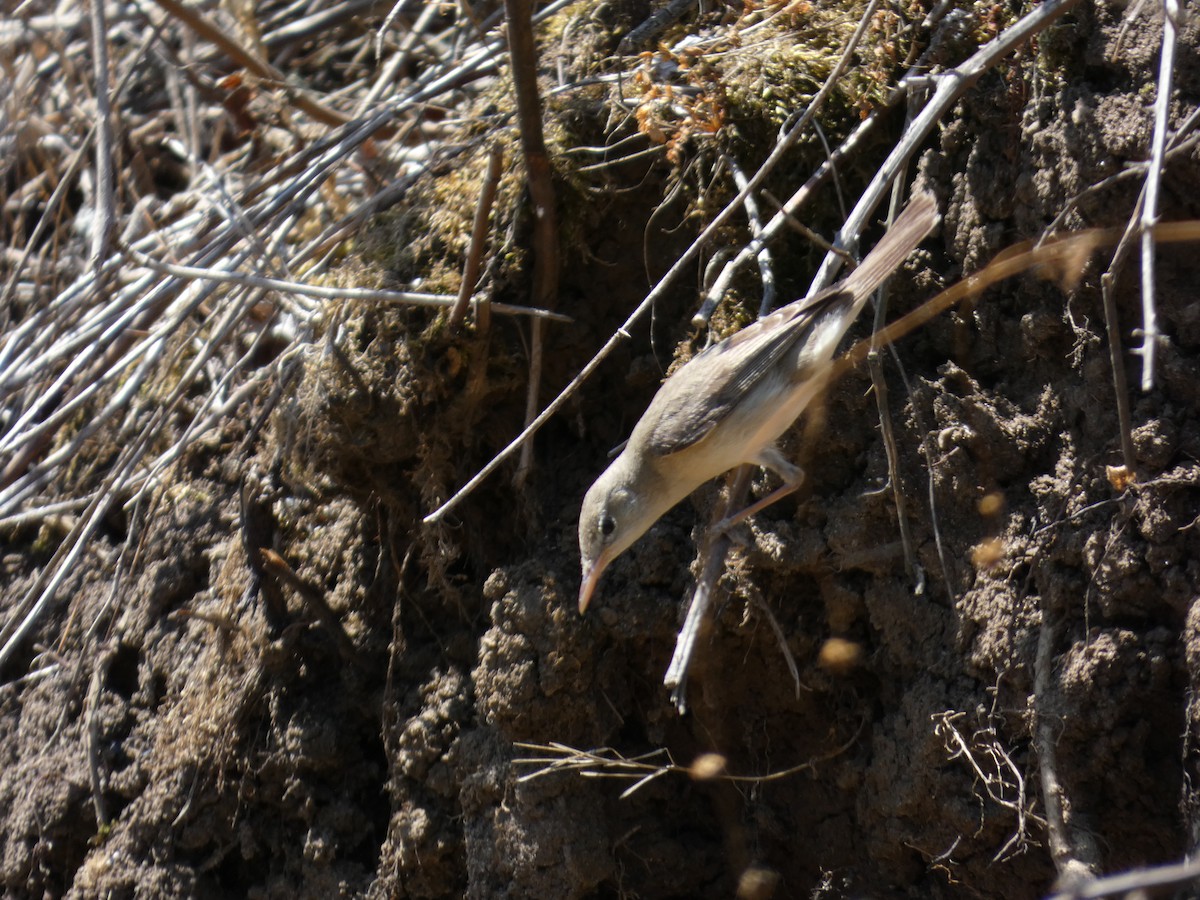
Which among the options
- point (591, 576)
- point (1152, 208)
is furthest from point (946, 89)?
point (591, 576)

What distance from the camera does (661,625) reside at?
354 cm

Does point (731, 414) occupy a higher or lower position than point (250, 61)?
lower

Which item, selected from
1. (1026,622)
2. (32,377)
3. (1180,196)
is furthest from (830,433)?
(32,377)

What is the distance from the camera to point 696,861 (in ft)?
11.8

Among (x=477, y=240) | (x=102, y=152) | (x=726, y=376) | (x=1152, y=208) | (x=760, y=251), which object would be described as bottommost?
(x=726, y=376)

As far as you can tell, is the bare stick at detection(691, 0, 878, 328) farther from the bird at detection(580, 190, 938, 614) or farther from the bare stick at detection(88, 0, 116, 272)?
the bare stick at detection(88, 0, 116, 272)

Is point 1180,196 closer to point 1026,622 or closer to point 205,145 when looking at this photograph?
point 1026,622

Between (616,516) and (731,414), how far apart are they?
0.41m

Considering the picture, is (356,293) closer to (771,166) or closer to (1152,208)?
(771,166)

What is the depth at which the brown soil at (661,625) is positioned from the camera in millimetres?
2793

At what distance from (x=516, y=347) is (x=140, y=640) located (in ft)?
6.29

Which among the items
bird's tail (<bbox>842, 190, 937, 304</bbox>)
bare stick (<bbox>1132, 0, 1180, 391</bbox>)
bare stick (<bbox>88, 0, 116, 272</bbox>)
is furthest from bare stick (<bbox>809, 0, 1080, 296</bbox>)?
bare stick (<bbox>88, 0, 116, 272</bbox>)

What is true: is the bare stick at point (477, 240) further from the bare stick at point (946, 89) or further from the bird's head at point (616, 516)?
the bare stick at point (946, 89)

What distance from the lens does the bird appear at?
2.99 meters
